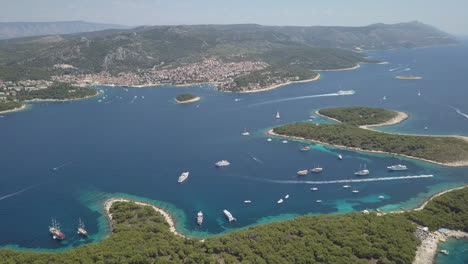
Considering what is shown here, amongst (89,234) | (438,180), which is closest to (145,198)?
(89,234)

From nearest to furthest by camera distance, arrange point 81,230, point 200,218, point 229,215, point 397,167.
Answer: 1. point 81,230
2. point 200,218
3. point 229,215
4. point 397,167

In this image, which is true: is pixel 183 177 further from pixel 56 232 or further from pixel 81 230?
pixel 56 232

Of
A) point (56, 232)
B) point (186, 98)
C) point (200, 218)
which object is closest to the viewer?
point (56, 232)

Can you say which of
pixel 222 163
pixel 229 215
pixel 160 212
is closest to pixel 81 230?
pixel 160 212

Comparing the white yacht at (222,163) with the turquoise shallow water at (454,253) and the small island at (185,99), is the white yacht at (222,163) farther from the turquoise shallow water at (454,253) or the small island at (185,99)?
the small island at (185,99)

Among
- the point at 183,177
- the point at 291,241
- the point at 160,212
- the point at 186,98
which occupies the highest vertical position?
the point at 186,98

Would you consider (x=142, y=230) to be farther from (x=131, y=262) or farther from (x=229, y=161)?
(x=229, y=161)

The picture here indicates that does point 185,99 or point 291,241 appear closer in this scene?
point 291,241

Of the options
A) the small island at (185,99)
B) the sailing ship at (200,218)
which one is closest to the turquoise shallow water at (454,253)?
the sailing ship at (200,218)
